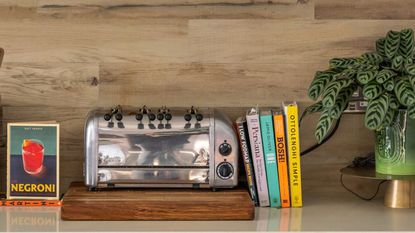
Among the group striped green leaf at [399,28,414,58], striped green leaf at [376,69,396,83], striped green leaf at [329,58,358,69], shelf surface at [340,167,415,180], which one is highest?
striped green leaf at [399,28,414,58]

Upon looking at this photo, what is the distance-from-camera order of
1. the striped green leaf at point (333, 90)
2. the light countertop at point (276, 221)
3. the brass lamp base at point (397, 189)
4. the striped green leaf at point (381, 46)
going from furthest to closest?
the striped green leaf at point (381, 46) < the brass lamp base at point (397, 189) < the striped green leaf at point (333, 90) < the light countertop at point (276, 221)

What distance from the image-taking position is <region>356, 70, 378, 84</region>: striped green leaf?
205 cm

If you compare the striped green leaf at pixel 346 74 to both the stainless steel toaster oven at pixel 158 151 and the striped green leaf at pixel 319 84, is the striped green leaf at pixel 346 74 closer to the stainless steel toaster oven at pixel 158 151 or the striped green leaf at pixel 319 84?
the striped green leaf at pixel 319 84

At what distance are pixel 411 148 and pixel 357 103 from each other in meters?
0.31

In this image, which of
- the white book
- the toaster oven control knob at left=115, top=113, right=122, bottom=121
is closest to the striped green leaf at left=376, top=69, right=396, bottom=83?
the white book

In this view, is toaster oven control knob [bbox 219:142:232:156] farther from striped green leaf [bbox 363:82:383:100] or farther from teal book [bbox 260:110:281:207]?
striped green leaf [bbox 363:82:383:100]

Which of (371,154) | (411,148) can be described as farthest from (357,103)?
(411,148)

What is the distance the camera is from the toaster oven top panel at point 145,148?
219 cm

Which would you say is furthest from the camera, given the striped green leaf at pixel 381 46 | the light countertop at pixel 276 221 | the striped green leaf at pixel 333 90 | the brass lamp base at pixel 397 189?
the striped green leaf at pixel 381 46

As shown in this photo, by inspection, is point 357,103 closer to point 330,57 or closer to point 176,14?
point 330,57

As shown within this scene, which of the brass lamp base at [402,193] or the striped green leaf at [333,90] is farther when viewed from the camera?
the brass lamp base at [402,193]

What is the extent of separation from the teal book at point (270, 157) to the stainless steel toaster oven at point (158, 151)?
0.09m

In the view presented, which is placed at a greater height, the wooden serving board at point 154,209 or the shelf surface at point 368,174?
the shelf surface at point 368,174

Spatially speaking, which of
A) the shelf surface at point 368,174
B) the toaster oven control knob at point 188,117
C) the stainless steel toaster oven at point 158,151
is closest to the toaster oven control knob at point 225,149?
the stainless steel toaster oven at point 158,151
